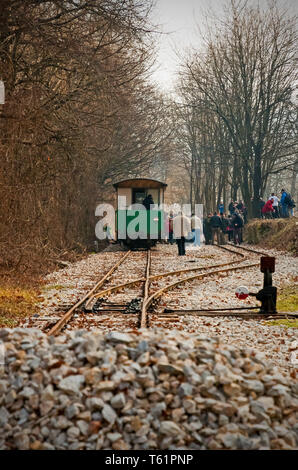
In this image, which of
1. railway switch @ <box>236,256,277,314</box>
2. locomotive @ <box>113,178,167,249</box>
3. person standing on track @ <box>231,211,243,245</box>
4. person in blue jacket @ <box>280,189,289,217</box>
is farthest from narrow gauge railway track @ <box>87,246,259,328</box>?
person in blue jacket @ <box>280,189,289,217</box>

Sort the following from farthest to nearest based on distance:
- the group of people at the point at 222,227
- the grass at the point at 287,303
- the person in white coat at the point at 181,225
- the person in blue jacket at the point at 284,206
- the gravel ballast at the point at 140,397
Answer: the group of people at the point at 222,227
the person in blue jacket at the point at 284,206
the person in white coat at the point at 181,225
the grass at the point at 287,303
the gravel ballast at the point at 140,397

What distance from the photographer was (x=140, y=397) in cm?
456

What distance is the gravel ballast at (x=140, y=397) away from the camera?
426cm

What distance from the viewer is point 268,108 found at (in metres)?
32.5

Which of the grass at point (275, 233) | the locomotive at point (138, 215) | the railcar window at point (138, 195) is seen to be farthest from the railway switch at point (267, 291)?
the railcar window at point (138, 195)

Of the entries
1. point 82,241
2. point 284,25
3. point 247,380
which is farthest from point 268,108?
point 247,380

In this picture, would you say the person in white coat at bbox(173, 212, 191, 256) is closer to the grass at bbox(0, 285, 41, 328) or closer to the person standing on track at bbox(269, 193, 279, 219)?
the grass at bbox(0, 285, 41, 328)

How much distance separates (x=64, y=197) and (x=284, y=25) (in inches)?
665

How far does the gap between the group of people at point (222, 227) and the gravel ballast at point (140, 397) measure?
25.0 meters

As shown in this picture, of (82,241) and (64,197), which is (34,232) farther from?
(82,241)

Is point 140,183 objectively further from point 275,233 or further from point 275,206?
point 275,206

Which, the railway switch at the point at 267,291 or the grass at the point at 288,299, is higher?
the railway switch at the point at 267,291

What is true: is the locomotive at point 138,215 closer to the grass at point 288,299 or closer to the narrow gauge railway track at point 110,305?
the narrow gauge railway track at point 110,305

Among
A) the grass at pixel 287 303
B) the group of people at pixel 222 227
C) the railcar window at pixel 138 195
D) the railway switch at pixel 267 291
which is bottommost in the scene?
the grass at pixel 287 303
